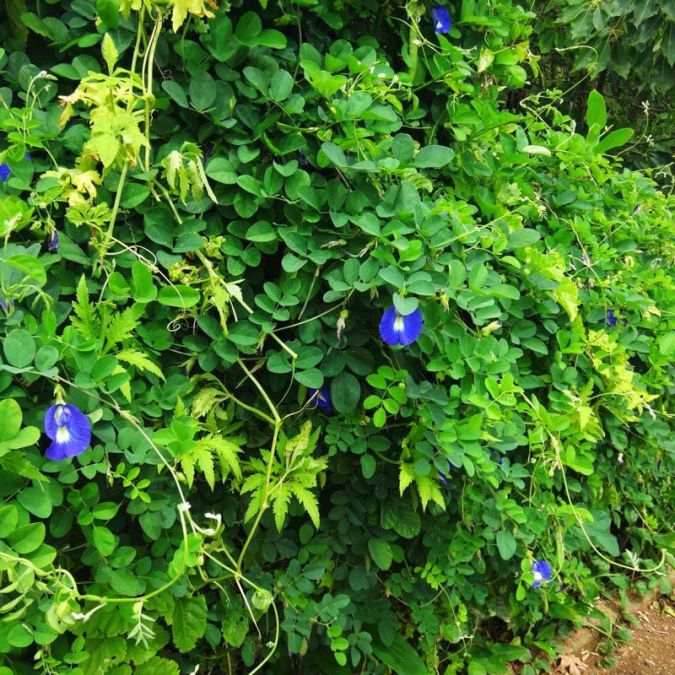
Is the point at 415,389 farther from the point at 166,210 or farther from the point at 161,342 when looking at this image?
the point at 166,210

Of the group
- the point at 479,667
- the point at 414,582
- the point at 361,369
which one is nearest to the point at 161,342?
Result: the point at 361,369

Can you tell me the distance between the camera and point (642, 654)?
238 centimetres

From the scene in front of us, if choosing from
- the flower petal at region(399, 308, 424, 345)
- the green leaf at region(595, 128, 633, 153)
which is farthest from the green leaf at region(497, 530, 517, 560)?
the green leaf at region(595, 128, 633, 153)

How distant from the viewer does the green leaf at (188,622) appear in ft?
4.45

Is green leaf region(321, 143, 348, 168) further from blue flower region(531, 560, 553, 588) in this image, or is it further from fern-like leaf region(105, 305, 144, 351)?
blue flower region(531, 560, 553, 588)

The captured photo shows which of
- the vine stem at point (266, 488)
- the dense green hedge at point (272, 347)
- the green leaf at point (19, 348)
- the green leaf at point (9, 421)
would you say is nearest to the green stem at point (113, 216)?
the dense green hedge at point (272, 347)

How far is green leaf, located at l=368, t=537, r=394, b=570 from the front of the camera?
1.63 meters

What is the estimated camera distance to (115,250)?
4.47ft

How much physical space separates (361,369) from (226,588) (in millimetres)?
574

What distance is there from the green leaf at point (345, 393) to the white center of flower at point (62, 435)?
0.59 meters

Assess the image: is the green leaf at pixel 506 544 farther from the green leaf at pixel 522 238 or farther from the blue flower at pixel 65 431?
the blue flower at pixel 65 431

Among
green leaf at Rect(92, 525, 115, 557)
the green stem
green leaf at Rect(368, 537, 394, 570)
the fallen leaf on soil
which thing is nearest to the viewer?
green leaf at Rect(92, 525, 115, 557)

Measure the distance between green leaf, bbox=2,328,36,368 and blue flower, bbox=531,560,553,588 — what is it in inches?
55.5

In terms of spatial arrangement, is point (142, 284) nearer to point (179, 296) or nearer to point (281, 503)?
point (179, 296)
